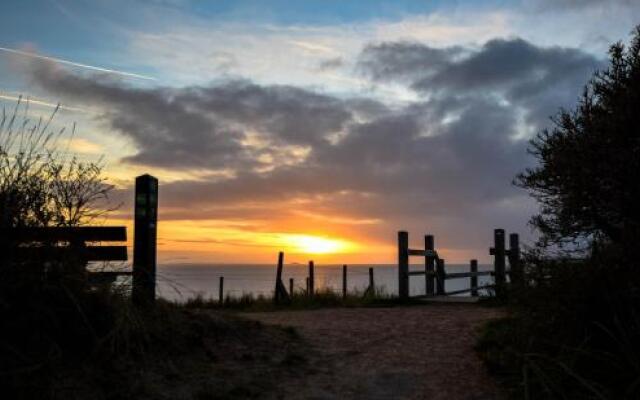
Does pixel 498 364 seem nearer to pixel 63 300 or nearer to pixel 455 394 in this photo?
pixel 455 394

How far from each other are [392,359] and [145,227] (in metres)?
3.98

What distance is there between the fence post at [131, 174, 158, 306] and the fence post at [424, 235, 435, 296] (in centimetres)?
1335

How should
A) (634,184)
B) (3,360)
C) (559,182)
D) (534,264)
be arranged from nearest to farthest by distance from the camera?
(3,360) < (534,264) < (634,184) < (559,182)

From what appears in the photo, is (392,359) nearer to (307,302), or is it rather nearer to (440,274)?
(307,302)

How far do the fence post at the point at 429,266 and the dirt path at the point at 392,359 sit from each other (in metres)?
7.74

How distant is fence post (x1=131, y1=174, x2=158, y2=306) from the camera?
854cm

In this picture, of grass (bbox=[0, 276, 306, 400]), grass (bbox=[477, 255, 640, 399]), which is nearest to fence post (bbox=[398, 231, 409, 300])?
grass (bbox=[0, 276, 306, 400])

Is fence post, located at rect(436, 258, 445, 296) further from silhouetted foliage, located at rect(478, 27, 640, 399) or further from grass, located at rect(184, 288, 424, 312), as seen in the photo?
silhouetted foliage, located at rect(478, 27, 640, 399)

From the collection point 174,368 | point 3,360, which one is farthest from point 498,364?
point 3,360

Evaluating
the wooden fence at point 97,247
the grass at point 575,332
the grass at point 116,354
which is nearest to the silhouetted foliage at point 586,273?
the grass at point 575,332

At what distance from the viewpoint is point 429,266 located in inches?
827

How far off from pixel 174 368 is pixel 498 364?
4041 mm

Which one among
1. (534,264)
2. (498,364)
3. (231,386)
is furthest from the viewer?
(534,264)

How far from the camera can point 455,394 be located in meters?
7.14
